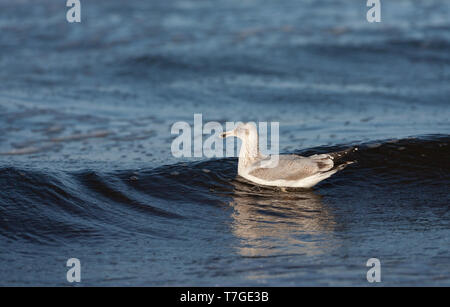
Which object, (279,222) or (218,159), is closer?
(279,222)

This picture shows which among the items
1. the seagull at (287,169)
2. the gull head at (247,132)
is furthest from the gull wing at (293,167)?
the gull head at (247,132)

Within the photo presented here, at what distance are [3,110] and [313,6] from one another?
12.2 m

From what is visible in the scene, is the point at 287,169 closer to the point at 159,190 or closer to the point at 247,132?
the point at 247,132

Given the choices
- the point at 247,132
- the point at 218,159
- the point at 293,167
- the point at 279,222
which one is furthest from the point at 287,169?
the point at 218,159

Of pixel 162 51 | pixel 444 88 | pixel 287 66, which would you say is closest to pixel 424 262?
pixel 444 88

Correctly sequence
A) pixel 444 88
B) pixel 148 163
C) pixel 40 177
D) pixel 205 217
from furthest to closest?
1. pixel 444 88
2. pixel 148 163
3. pixel 40 177
4. pixel 205 217

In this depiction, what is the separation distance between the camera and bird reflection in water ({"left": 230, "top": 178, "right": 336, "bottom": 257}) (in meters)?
7.06

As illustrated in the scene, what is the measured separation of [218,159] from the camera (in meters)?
10.2

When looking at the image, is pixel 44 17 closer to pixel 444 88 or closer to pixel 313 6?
pixel 313 6

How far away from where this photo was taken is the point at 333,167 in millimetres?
9219

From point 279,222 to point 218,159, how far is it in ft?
8.30

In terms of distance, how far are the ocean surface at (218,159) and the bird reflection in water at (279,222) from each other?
0.10 feet

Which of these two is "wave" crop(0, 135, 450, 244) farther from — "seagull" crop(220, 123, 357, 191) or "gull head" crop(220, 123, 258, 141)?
"gull head" crop(220, 123, 258, 141)

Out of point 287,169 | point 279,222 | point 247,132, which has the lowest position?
point 279,222
